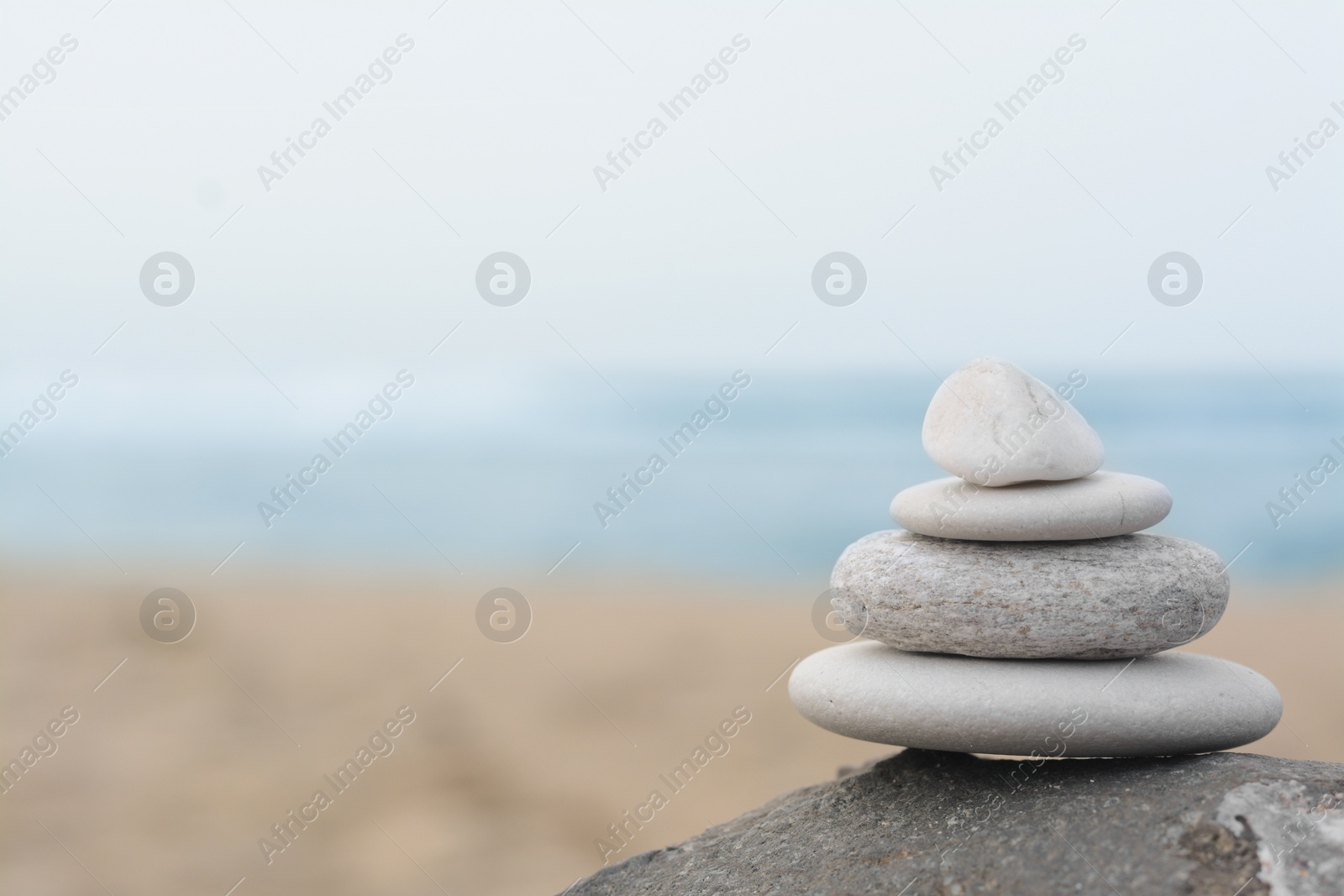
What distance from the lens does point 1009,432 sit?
4.34 m

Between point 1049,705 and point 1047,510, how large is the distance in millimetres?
770

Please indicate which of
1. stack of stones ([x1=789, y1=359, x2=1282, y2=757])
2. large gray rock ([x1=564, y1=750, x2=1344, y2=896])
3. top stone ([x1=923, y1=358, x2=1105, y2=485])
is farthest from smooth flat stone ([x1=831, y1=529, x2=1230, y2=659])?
large gray rock ([x1=564, y1=750, x2=1344, y2=896])

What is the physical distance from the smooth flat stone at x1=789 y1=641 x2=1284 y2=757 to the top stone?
78 cm

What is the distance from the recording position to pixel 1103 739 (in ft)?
13.5

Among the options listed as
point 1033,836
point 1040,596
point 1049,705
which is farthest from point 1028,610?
point 1033,836

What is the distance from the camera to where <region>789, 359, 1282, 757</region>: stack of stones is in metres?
4.14

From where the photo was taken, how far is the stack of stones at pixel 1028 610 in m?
4.14

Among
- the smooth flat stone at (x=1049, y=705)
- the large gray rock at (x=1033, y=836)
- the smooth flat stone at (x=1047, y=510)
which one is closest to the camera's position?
the large gray rock at (x=1033, y=836)

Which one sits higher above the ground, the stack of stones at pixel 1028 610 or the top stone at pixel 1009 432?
the top stone at pixel 1009 432

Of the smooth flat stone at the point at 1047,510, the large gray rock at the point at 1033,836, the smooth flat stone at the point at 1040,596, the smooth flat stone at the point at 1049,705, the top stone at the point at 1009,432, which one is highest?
the top stone at the point at 1009,432

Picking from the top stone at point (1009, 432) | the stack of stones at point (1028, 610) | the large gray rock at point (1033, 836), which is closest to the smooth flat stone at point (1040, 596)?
the stack of stones at point (1028, 610)

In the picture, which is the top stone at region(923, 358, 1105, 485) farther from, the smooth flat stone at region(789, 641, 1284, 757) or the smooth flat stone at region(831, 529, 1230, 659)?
the smooth flat stone at region(789, 641, 1284, 757)

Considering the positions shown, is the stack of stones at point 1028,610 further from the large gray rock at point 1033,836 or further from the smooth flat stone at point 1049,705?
the large gray rock at point 1033,836

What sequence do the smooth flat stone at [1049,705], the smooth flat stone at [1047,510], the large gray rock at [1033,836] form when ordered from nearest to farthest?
the large gray rock at [1033,836] → the smooth flat stone at [1049,705] → the smooth flat stone at [1047,510]
